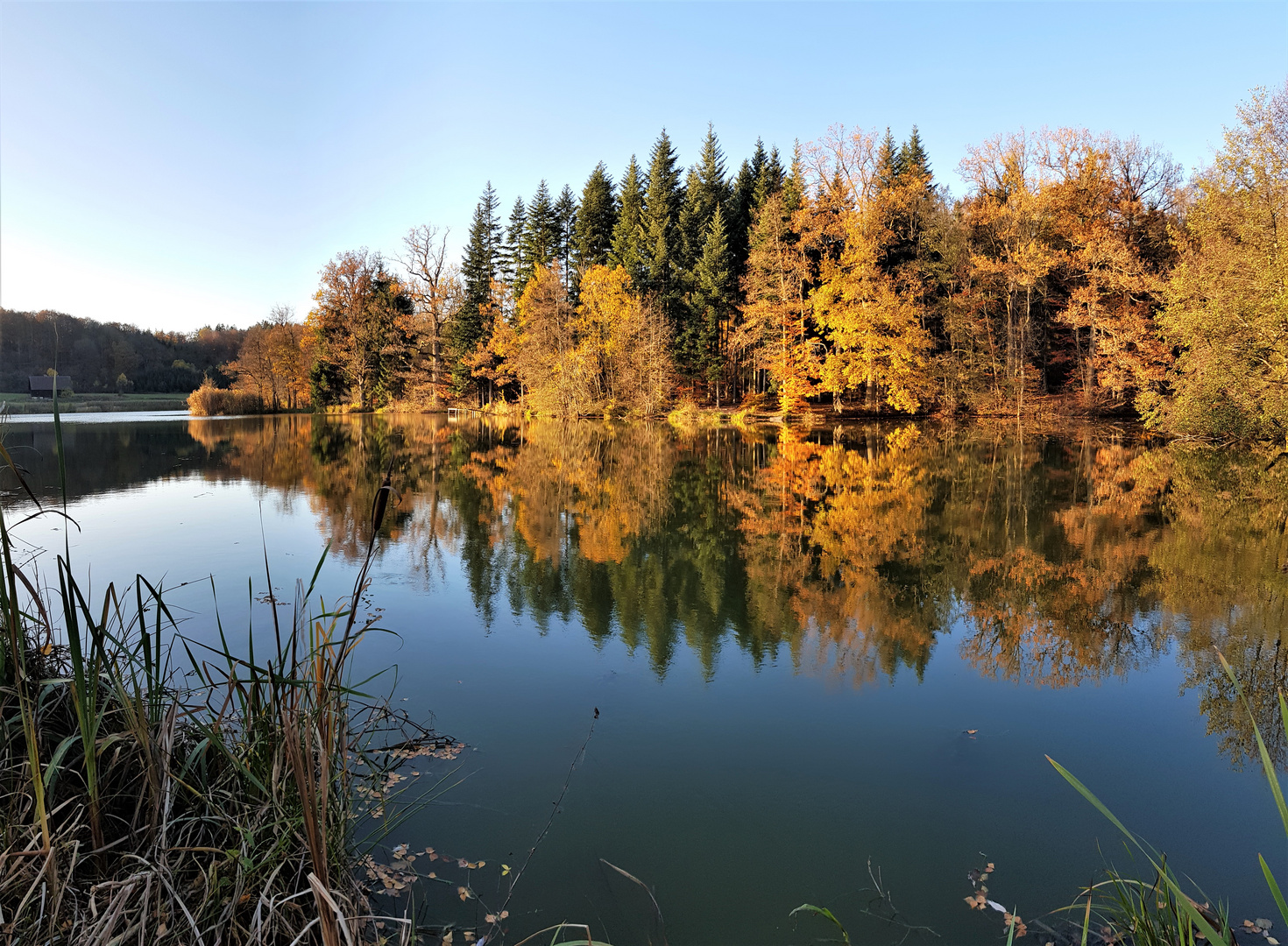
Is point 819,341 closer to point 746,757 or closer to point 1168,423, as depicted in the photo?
point 1168,423

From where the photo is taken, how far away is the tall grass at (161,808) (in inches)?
81.2

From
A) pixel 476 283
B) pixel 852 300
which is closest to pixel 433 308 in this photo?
pixel 476 283

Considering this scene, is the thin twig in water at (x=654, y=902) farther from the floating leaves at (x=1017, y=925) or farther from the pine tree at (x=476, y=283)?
the pine tree at (x=476, y=283)

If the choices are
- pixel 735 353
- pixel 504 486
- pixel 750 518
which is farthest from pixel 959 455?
pixel 735 353

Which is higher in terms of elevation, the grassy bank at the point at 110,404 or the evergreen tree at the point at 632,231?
the evergreen tree at the point at 632,231

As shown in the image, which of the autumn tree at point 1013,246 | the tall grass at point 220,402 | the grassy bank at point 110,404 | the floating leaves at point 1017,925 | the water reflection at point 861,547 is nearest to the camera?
the floating leaves at point 1017,925

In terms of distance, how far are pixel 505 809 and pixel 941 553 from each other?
21.6 ft

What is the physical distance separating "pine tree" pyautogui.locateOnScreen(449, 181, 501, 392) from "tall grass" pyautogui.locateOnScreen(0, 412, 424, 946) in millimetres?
43105

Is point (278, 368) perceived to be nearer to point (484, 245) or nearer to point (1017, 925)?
point (484, 245)

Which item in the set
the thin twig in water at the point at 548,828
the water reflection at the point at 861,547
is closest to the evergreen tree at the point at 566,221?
the water reflection at the point at 861,547

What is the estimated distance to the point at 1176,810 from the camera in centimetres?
357

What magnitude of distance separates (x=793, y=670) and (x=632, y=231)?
38.8 metres

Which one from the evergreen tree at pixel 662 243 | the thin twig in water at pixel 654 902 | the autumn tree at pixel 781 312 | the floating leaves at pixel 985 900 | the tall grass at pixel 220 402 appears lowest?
the floating leaves at pixel 985 900

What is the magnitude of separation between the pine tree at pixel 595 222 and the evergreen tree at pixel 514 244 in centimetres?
438
